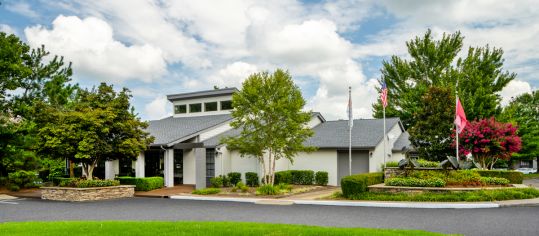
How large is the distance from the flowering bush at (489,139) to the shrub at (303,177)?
998 cm

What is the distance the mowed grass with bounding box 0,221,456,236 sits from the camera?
31.6 feet

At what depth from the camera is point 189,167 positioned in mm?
28234

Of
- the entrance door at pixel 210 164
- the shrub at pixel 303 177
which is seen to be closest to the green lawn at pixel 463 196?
the shrub at pixel 303 177

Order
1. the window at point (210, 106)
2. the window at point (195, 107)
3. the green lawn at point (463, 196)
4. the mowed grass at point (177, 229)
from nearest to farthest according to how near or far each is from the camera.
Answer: the mowed grass at point (177, 229) < the green lawn at point (463, 196) < the window at point (210, 106) < the window at point (195, 107)

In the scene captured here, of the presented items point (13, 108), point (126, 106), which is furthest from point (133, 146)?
point (13, 108)

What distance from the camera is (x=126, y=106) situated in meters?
23.8

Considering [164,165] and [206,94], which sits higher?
[206,94]

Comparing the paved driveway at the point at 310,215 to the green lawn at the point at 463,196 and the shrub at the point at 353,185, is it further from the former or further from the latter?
the shrub at the point at 353,185

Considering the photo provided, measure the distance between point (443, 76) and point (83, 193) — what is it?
3801 centimetres

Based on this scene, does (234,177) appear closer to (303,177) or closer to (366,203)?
(303,177)

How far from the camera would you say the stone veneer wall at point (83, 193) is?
20.9 metres

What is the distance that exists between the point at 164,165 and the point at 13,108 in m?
10.4

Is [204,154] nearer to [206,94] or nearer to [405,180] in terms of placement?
[206,94]

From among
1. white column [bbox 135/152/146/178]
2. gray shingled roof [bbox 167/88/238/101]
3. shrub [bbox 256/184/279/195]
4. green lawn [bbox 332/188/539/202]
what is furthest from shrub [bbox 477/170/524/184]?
Result: white column [bbox 135/152/146/178]
